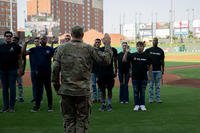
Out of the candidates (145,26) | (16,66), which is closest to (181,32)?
(145,26)

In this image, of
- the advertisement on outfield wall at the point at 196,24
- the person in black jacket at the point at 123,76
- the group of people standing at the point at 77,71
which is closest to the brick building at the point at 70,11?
the advertisement on outfield wall at the point at 196,24

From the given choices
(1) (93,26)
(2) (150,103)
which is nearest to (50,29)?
(1) (93,26)

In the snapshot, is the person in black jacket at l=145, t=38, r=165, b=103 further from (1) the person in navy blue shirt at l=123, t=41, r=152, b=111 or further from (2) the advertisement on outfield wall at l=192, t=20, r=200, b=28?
(2) the advertisement on outfield wall at l=192, t=20, r=200, b=28

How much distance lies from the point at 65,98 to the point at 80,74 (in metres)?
0.44

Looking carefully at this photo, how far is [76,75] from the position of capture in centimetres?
555

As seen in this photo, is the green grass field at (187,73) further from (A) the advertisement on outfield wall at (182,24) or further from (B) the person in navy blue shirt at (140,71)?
(A) the advertisement on outfield wall at (182,24)

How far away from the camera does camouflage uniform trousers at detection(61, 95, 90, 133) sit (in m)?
5.61

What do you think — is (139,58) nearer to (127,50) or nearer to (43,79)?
(127,50)

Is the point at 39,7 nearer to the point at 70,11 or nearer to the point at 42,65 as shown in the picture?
the point at 70,11

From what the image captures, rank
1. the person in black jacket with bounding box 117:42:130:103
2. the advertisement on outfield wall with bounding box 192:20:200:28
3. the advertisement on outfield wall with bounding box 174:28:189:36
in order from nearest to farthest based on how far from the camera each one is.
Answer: the person in black jacket with bounding box 117:42:130:103 < the advertisement on outfield wall with bounding box 174:28:189:36 < the advertisement on outfield wall with bounding box 192:20:200:28

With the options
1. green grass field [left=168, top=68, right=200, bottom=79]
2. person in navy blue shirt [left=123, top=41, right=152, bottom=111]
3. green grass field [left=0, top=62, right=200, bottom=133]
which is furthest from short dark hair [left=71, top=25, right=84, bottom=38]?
green grass field [left=168, top=68, right=200, bottom=79]

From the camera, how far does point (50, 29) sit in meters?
108

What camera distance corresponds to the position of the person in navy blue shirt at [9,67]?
1012cm

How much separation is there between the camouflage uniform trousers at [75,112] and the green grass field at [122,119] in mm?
2163
